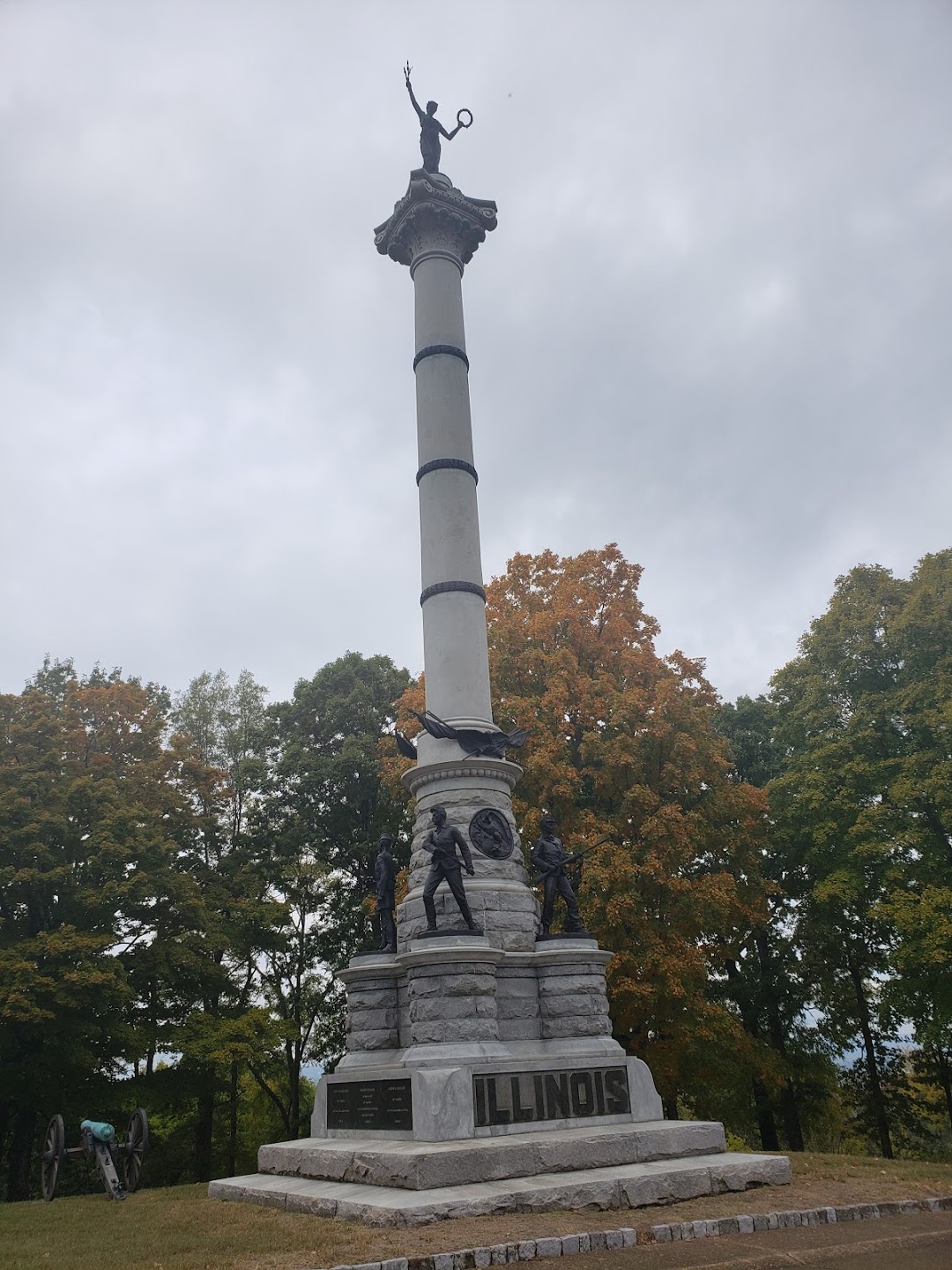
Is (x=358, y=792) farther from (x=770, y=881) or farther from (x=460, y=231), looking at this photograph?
(x=460, y=231)

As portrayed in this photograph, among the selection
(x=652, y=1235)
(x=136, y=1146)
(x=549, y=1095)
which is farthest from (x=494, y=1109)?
(x=136, y=1146)

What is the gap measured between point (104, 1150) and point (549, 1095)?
18.1ft

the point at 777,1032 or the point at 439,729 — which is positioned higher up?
the point at 439,729

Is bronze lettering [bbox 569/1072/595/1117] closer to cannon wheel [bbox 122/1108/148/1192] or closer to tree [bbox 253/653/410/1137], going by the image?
cannon wheel [bbox 122/1108/148/1192]

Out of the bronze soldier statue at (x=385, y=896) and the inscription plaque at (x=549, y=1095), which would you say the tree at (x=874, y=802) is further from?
the bronze soldier statue at (x=385, y=896)

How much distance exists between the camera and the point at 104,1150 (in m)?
11.2

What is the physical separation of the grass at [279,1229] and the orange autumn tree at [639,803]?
5.68 metres

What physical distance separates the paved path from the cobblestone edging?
13 cm

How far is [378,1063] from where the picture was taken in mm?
11750

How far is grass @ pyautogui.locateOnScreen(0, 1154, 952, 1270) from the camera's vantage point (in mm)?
6516

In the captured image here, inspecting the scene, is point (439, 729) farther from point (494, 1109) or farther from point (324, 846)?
point (324, 846)

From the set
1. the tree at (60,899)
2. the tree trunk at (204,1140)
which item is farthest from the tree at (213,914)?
the tree at (60,899)

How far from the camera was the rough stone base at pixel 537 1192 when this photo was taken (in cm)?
745

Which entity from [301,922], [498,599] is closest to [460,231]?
[498,599]
